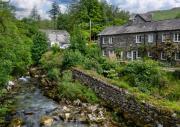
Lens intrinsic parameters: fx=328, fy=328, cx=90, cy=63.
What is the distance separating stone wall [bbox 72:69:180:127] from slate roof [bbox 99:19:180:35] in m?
18.8

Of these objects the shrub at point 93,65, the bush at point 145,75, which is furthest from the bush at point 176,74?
the shrub at point 93,65

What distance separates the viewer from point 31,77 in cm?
5172

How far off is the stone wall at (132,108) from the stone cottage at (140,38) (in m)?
17.9

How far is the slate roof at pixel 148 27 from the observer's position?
4825 cm

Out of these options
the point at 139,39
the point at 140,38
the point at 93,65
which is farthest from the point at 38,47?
the point at 93,65

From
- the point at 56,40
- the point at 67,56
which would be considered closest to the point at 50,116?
the point at 67,56

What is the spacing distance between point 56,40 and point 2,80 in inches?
2582

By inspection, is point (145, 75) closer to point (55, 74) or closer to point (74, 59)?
point (74, 59)

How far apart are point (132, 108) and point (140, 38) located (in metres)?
28.7

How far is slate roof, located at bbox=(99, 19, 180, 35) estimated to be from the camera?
48.2 metres

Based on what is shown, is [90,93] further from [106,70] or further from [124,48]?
[124,48]

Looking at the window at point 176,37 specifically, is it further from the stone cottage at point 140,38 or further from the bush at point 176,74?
the bush at point 176,74

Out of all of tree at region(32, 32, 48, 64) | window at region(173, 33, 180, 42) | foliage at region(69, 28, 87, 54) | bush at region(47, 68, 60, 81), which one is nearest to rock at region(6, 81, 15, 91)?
bush at region(47, 68, 60, 81)

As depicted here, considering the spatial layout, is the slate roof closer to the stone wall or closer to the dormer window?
the dormer window
